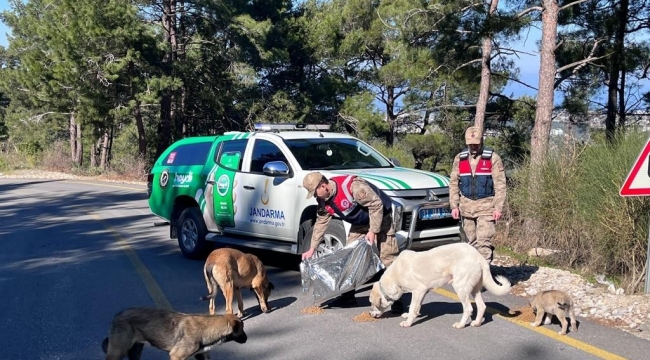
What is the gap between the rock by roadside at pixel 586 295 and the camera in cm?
615

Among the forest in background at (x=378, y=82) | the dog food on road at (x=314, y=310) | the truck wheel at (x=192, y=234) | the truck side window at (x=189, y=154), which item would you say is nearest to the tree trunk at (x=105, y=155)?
the forest in background at (x=378, y=82)

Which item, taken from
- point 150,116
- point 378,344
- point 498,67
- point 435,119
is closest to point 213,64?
point 150,116

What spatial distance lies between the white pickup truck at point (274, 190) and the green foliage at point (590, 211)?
1710mm

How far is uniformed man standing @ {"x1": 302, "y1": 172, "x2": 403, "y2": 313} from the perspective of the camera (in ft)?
20.6

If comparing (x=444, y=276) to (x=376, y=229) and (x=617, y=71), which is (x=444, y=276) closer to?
(x=376, y=229)

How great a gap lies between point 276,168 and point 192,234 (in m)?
2.15

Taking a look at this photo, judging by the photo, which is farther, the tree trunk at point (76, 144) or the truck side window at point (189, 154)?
the tree trunk at point (76, 144)

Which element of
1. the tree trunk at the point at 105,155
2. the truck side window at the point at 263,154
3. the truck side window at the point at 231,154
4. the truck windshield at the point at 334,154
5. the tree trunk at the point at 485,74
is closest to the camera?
the truck windshield at the point at 334,154

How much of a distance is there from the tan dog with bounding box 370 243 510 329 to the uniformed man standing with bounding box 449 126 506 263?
1185 mm

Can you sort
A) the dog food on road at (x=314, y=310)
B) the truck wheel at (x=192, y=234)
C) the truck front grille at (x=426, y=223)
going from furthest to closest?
the truck wheel at (x=192, y=234) → the truck front grille at (x=426, y=223) → the dog food on road at (x=314, y=310)

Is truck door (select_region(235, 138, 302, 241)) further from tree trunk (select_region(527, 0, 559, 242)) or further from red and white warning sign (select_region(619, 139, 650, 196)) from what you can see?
tree trunk (select_region(527, 0, 559, 242))

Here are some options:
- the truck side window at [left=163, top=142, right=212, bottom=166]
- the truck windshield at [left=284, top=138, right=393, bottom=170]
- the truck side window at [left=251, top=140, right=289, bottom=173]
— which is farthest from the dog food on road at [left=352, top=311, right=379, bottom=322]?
the truck side window at [left=163, top=142, right=212, bottom=166]

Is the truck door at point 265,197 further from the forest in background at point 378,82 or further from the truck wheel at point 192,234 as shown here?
the forest in background at point 378,82

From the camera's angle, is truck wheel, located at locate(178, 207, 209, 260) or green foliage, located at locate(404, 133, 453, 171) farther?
green foliage, located at locate(404, 133, 453, 171)
